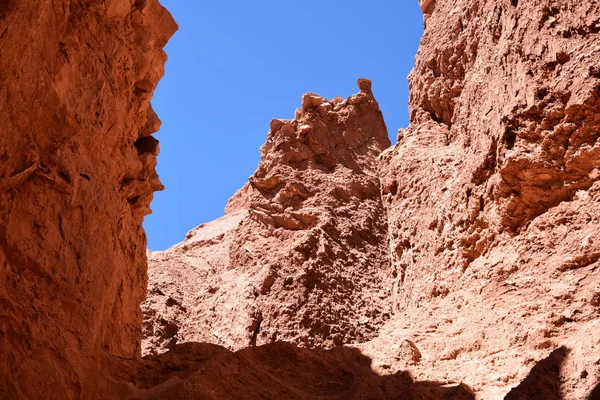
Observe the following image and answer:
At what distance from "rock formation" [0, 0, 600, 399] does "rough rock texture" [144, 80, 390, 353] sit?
0.09 metres

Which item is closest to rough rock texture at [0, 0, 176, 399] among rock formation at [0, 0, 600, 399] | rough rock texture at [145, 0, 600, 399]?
rock formation at [0, 0, 600, 399]

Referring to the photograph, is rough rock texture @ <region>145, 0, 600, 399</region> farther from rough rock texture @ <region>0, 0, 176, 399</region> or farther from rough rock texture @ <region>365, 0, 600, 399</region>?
rough rock texture @ <region>0, 0, 176, 399</region>

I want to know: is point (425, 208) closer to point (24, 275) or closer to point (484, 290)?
point (484, 290)

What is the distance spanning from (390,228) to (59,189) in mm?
8173

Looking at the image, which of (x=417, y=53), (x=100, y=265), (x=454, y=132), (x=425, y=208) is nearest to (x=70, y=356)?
(x=100, y=265)

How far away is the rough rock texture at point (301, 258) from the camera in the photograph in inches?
565

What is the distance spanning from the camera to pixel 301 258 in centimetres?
1541

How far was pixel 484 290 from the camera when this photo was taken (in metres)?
9.09

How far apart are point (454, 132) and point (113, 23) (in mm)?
6248

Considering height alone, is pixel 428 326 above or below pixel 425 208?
below

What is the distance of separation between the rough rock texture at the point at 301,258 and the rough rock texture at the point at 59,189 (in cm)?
525

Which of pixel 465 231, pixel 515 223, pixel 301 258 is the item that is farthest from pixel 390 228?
pixel 515 223

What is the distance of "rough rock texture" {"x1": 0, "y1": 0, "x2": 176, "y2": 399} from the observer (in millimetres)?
6402

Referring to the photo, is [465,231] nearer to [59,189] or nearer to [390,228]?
[390,228]
